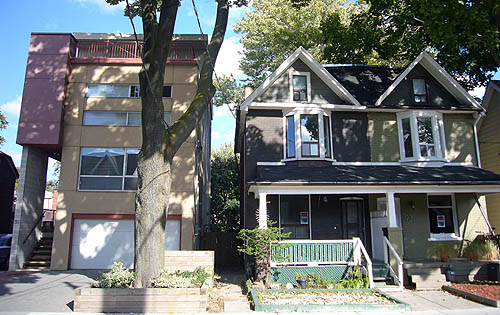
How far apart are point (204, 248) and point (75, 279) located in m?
6.85

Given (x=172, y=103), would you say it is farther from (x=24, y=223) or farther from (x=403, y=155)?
(x=403, y=155)

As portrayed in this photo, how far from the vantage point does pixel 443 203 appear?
1383 cm

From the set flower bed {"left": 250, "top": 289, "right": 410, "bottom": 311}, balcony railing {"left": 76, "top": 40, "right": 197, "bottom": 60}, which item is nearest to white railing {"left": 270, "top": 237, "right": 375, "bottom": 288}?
flower bed {"left": 250, "top": 289, "right": 410, "bottom": 311}

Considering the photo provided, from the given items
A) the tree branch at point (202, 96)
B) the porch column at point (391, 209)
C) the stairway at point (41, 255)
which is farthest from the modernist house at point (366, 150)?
the stairway at point (41, 255)

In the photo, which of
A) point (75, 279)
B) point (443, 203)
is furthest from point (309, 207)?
point (75, 279)

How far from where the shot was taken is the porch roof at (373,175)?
11.4 meters

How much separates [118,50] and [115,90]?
7.47ft

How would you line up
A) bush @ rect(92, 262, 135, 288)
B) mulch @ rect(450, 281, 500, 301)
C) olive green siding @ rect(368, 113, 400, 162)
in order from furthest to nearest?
olive green siding @ rect(368, 113, 400, 162), mulch @ rect(450, 281, 500, 301), bush @ rect(92, 262, 135, 288)

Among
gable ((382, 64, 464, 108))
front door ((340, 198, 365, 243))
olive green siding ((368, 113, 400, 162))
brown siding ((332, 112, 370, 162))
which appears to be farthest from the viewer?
gable ((382, 64, 464, 108))

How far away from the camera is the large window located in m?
13.2

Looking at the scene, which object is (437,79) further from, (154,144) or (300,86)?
(154,144)

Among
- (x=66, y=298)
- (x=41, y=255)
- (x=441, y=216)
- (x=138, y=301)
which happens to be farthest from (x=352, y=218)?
(x=41, y=255)

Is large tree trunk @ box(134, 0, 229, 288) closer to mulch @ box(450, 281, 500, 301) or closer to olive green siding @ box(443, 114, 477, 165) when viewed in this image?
mulch @ box(450, 281, 500, 301)

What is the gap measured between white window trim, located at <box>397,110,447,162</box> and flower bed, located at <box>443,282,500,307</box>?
4990mm
